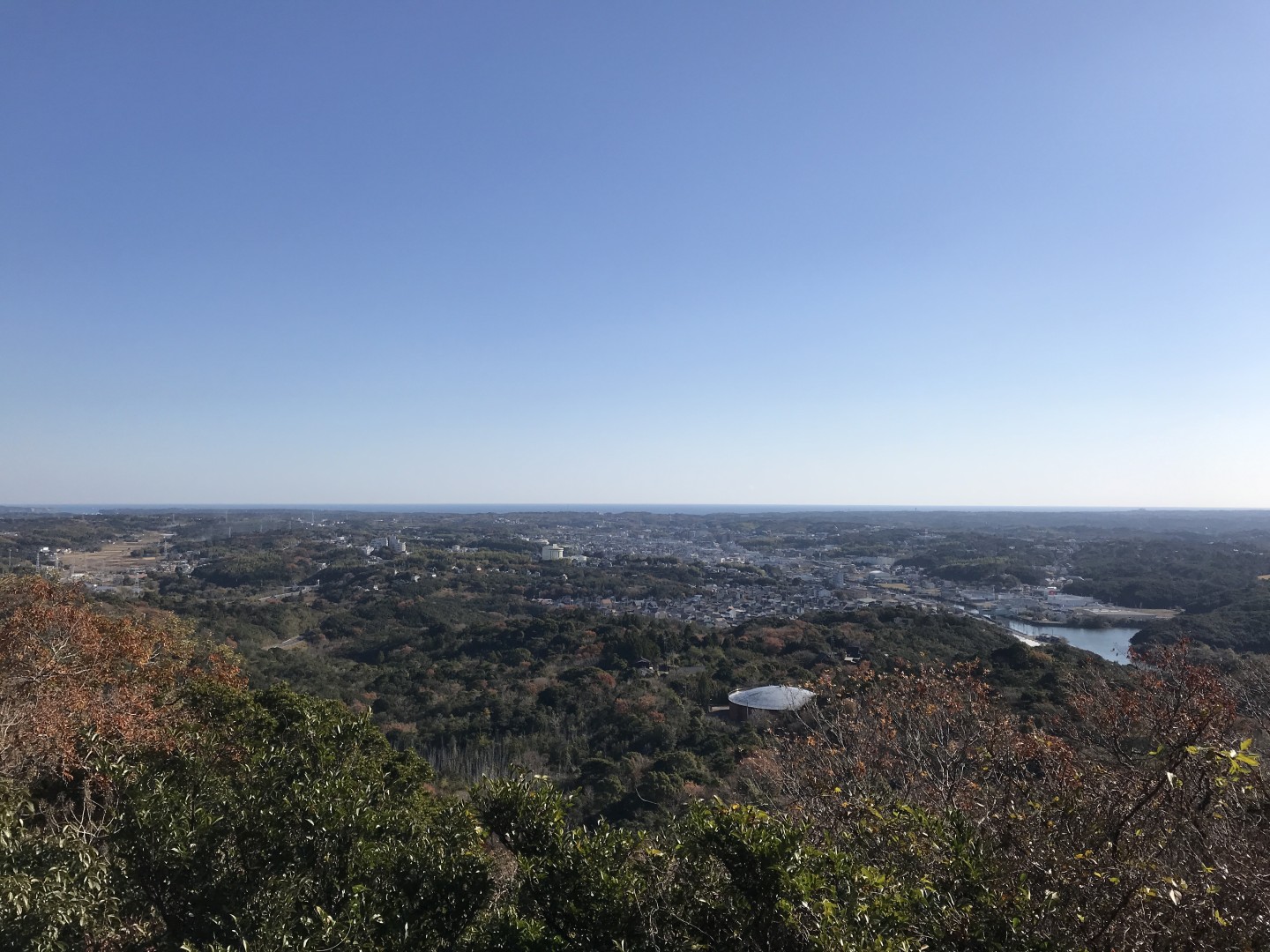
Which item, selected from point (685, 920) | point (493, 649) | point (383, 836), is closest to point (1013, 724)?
point (685, 920)

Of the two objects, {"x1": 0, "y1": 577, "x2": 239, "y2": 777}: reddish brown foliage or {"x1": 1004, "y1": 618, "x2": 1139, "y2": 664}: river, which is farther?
{"x1": 1004, "y1": 618, "x2": 1139, "y2": 664}: river

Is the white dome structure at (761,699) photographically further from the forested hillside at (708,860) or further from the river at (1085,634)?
the river at (1085,634)

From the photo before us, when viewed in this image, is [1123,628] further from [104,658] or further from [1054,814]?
[104,658]

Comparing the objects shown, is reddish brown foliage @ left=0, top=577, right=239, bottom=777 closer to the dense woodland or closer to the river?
the dense woodland

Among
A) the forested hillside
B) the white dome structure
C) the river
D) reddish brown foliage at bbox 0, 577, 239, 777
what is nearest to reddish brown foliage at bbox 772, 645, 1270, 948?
the forested hillside

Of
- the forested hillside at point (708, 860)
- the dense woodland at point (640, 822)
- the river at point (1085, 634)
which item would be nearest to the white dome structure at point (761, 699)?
the dense woodland at point (640, 822)

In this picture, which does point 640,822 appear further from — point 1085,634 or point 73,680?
point 1085,634
